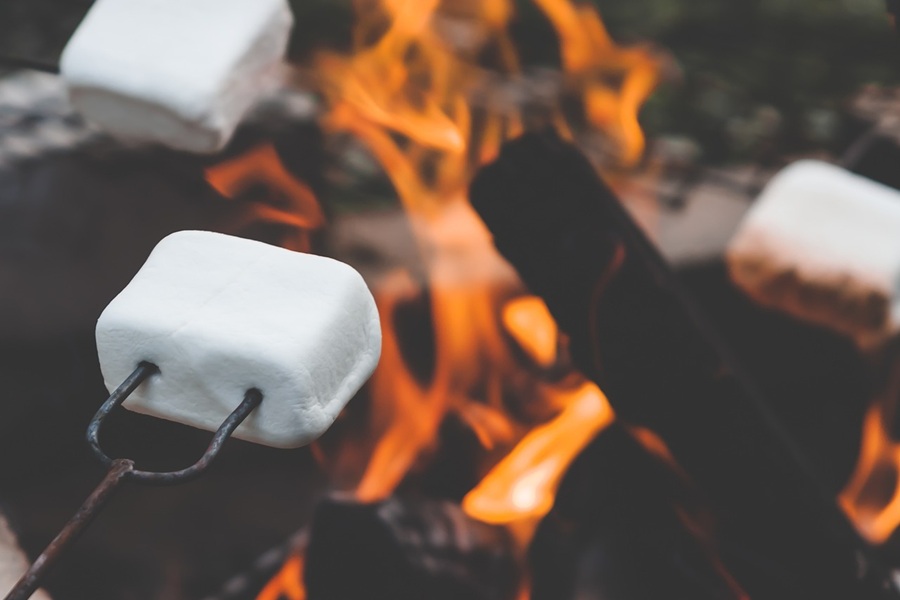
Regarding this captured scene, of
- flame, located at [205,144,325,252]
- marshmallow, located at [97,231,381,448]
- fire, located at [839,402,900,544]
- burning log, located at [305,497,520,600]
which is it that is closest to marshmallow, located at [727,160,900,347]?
fire, located at [839,402,900,544]

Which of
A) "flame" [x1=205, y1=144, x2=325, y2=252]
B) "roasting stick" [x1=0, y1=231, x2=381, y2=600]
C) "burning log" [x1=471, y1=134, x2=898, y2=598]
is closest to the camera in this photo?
"roasting stick" [x1=0, y1=231, x2=381, y2=600]

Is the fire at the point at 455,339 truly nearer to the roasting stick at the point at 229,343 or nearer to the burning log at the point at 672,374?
the burning log at the point at 672,374

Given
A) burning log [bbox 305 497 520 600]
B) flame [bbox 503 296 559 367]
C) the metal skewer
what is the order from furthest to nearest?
flame [bbox 503 296 559 367] < burning log [bbox 305 497 520 600] < the metal skewer

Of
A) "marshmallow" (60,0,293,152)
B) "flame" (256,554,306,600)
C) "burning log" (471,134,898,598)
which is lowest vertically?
"flame" (256,554,306,600)

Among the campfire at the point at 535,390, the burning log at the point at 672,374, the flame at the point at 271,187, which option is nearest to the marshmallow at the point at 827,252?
the campfire at the point at 535,390

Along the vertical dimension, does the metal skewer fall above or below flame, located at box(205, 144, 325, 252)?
above

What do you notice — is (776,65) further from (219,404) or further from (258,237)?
(219,404)

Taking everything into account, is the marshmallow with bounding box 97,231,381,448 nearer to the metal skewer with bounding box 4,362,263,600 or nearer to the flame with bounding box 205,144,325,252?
the metal skewer with bounding box 4,362,263,600

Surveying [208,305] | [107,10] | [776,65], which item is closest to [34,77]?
[107,10]
